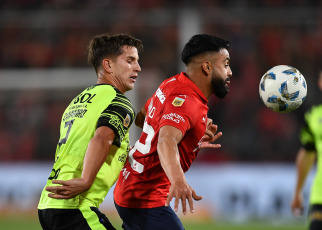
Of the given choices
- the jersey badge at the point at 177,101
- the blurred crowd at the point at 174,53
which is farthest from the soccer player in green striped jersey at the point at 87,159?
the blurred crowd at the point at 174,53

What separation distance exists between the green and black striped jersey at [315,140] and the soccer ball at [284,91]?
1.56 meters

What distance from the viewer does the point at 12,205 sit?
13.1m

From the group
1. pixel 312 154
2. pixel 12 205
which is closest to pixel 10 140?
pixel 12 205

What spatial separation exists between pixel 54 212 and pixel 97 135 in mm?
638

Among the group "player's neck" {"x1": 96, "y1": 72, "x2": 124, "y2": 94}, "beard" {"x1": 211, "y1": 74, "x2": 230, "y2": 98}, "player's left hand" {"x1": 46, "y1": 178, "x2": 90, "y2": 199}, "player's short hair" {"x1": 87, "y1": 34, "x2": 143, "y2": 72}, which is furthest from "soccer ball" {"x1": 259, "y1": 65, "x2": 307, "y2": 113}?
"player's left hand" {"x1": 46, "y1": 178, "x2": 90, "y2": 199}

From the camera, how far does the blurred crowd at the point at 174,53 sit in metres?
13.5

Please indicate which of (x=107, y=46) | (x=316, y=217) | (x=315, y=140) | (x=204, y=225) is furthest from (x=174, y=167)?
(x=204, y=225)

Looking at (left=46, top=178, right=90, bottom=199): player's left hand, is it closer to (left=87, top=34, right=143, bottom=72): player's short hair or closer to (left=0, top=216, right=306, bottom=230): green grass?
(left=87, top=34, right=143, bottom=72): player's short hair

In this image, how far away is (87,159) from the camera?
13.0 feet

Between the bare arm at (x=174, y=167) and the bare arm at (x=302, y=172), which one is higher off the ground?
the bare arm at (x=174, y=167)

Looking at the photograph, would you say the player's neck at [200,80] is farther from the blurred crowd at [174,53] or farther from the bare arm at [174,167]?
the blurred crowd at [174,53]

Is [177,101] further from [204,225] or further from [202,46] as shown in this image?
[204,225]

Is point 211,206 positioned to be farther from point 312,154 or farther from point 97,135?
point 97,135

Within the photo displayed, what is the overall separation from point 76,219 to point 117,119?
0.76 m
